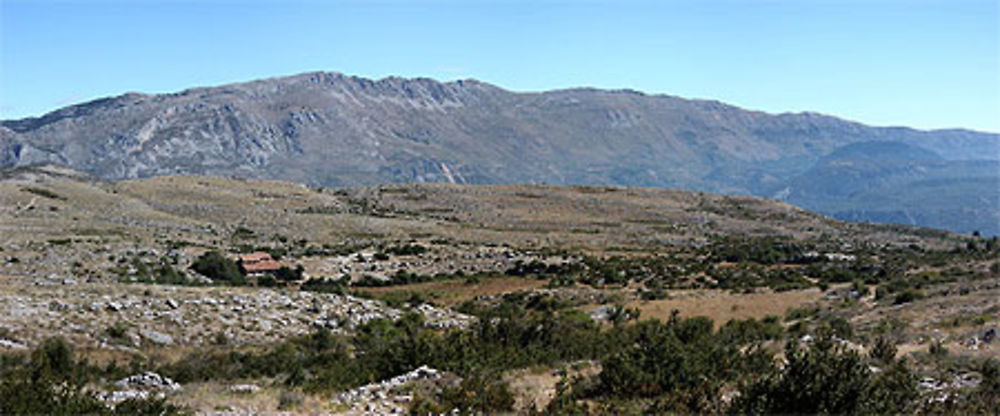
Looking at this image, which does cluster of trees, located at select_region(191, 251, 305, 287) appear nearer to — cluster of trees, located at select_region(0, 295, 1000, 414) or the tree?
the tree

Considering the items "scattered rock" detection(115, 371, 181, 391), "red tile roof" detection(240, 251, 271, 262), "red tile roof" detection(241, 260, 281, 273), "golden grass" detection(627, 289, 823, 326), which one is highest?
"scattered rock" detection(115, 371, 181, 391)

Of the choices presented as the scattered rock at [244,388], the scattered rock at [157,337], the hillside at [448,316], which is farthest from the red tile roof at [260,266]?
the scattered rock at [244,388]

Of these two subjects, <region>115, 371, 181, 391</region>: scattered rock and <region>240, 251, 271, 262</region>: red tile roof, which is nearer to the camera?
<region>115, 371, 181, 391</region>: scattered rock

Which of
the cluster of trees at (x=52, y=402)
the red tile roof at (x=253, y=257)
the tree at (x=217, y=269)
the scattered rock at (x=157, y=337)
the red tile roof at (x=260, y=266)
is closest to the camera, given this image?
the cluster of trees at (x=52, y=402)

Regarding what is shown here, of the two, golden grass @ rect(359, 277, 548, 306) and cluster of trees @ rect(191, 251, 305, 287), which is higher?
cluster of trees @ rect(191, 251, 305, 287)

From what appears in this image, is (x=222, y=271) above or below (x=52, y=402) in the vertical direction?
below

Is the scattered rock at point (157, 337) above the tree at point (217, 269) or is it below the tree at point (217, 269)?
above

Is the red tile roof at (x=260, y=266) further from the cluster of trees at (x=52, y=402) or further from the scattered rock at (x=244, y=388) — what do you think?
the cluster of trees at (x=52, y=402)

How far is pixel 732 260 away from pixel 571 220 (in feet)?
133

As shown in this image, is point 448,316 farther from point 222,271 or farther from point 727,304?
point 222,271

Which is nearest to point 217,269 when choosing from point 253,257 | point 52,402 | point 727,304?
point 253,257

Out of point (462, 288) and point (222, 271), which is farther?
point (462, 288)

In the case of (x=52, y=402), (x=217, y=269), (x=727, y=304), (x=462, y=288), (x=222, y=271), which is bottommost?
(x=462, y=288)

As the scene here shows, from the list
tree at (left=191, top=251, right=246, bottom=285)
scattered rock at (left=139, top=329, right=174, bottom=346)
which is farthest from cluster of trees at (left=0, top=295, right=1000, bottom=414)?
tree at (left=191, top=251, right=246, bottom=285)
